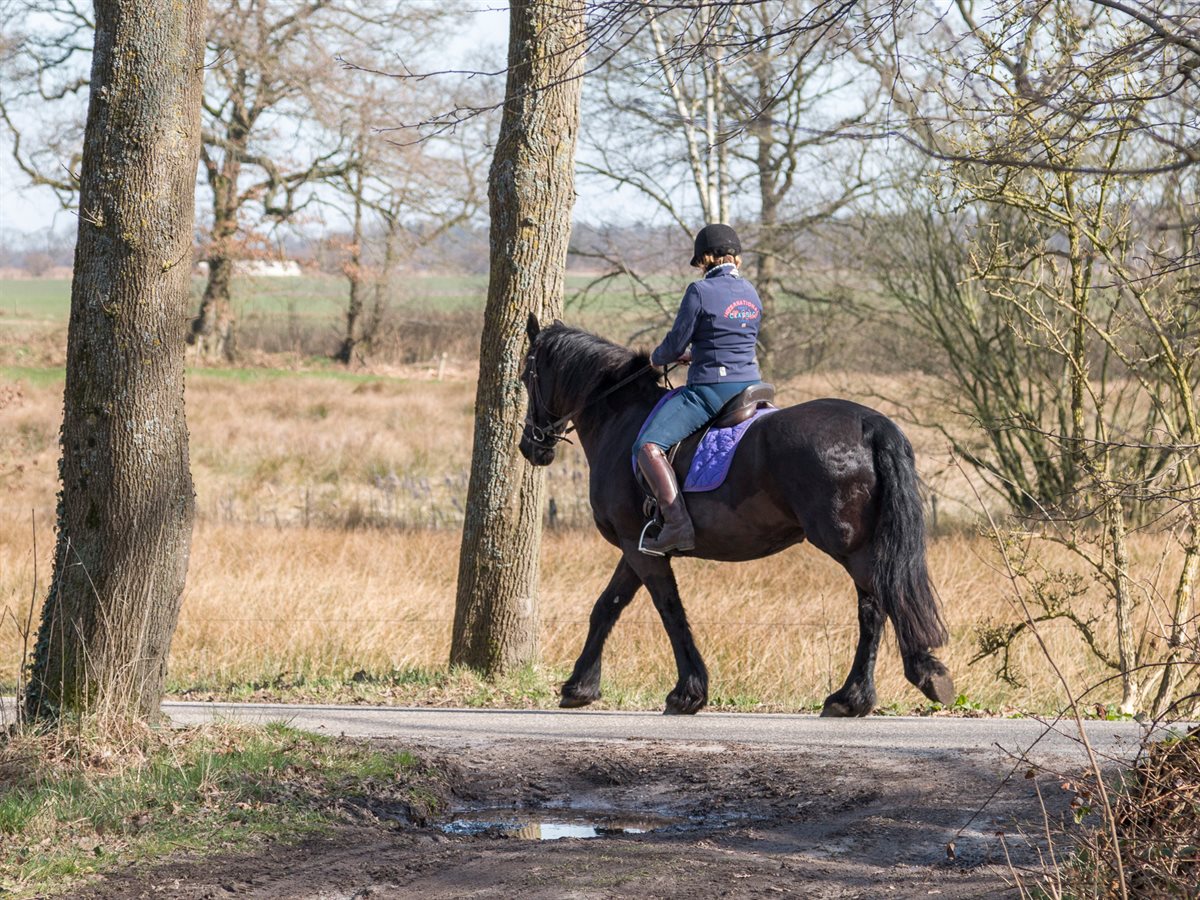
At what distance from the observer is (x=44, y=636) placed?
654 centimetres

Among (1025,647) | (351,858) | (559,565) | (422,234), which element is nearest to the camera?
(351,858)

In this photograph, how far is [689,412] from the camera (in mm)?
8148

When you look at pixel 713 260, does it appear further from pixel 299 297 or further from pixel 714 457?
pixel 299 297

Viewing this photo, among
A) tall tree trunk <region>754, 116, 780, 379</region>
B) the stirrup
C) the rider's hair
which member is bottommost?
the stirrup

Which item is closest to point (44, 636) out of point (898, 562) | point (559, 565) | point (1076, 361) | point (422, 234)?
point (898, 562)

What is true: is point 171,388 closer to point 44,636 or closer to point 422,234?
point 44,636

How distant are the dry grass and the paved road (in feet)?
2.91

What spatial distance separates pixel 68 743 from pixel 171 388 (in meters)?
1.83

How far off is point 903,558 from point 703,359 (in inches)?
70.2

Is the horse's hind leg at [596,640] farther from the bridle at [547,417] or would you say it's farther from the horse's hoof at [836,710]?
the horse's hoof at [836,710]

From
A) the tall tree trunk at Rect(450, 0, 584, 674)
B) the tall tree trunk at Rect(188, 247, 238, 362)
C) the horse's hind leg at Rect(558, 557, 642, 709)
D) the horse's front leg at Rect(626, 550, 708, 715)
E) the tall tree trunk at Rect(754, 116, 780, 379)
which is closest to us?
the horse's front leg at Rect(626, 550, 708, 715)

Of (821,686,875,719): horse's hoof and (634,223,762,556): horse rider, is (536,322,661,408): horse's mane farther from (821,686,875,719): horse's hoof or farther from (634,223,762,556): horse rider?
(821,686,875,719): horse's hoof

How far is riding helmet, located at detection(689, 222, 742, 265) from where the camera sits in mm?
8078

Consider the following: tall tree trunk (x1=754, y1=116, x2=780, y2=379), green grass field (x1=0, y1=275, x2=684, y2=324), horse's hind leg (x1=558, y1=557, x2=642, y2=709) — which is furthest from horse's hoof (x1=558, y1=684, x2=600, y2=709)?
green grass field (x1=0, y1=275, x2=684, y2=324)
